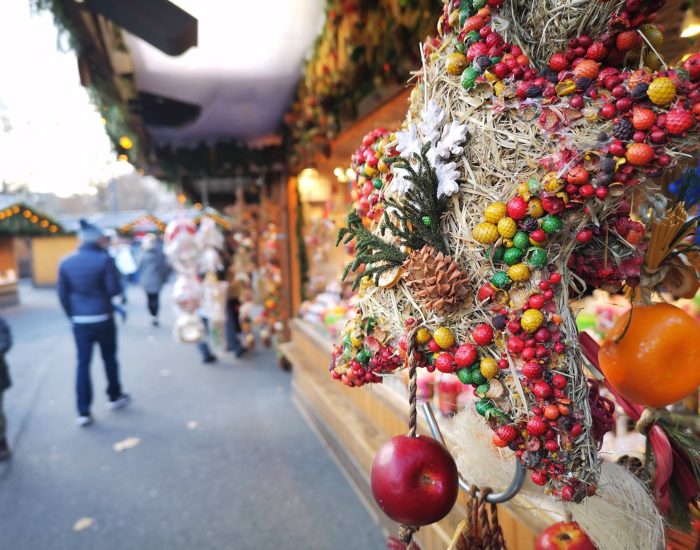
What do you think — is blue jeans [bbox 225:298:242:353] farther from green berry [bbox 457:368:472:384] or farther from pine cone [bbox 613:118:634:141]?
pine cone [bbox 613:118:634:141]

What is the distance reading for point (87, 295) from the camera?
4086 mm

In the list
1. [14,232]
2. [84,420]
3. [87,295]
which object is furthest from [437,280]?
[14,232]

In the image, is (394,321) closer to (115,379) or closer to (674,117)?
(674,117)

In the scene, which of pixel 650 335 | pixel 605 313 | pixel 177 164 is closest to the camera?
pixel 650 335

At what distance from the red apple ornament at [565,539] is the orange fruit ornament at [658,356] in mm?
334

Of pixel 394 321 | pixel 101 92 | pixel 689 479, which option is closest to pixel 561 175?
pixel 394 321

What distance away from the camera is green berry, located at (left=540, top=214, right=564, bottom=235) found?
75 centimetres

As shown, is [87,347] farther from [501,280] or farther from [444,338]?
[501,280]

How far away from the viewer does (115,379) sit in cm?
454

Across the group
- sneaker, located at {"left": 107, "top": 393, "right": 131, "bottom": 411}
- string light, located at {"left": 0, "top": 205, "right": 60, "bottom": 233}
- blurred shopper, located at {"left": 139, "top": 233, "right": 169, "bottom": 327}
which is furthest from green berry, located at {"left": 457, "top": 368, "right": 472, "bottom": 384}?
string light, located at {"left": 0, "top": 205, "right": 60, "bottom": 233}

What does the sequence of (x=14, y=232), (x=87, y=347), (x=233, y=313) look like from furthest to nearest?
(x=14, y=232)
(x=233, y=313)
(x=87, y=347)

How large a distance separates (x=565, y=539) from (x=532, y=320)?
61 cm

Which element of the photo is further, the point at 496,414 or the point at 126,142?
the point at 126,142

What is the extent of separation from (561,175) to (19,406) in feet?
19.0
